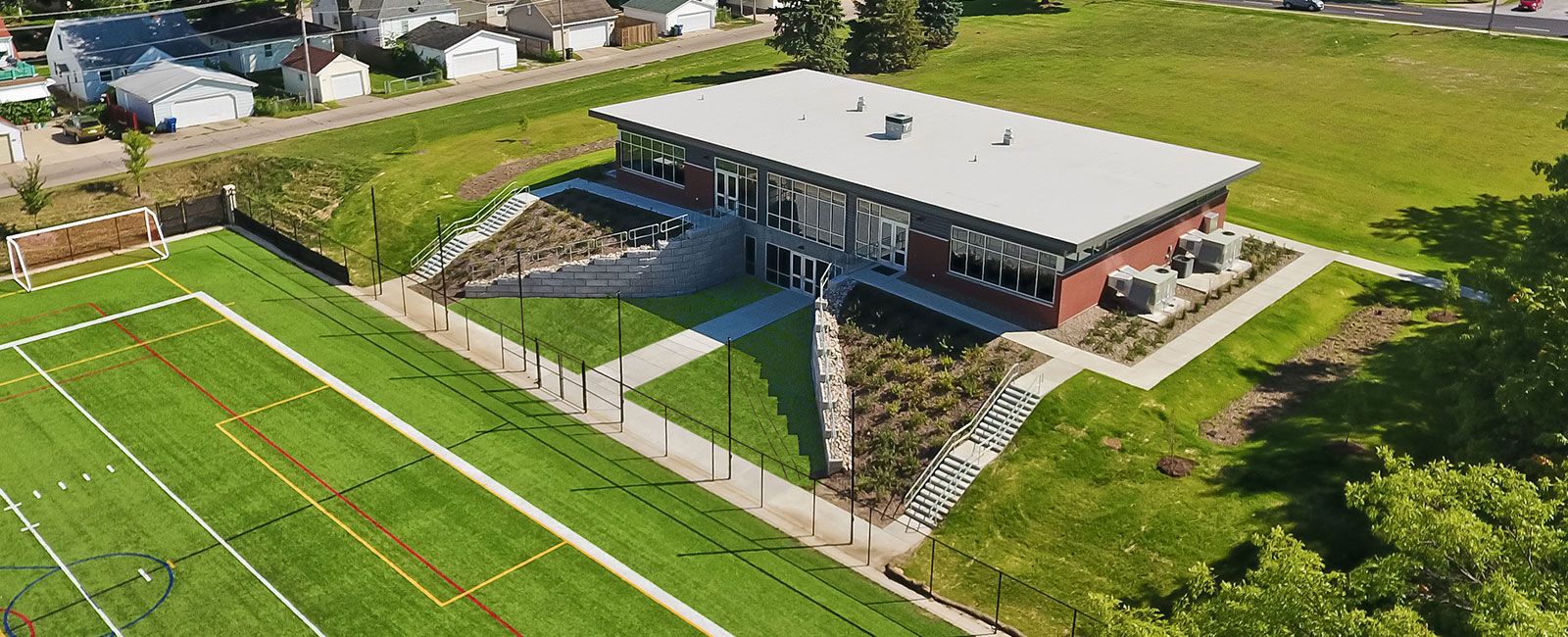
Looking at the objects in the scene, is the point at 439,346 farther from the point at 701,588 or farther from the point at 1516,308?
the point at 1516,308

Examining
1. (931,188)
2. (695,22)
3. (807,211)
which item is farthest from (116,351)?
(695,22)

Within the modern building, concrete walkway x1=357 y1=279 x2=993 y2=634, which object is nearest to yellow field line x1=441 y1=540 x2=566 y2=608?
concrete walkway x1=357 y1=279 x2=993 y2=634

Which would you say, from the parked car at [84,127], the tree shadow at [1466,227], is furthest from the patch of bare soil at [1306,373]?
the parked car at [84,127]

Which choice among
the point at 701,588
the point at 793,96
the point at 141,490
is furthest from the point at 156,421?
the point at 793,96

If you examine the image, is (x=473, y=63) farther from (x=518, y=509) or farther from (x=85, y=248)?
(x=518, y=509)

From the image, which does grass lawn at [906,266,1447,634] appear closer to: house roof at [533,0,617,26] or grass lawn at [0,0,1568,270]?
grass lawn at [0,0,1568,270]

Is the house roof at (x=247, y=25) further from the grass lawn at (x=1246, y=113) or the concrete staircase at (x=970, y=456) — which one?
the concrete staircase at (x=970, y=456)
